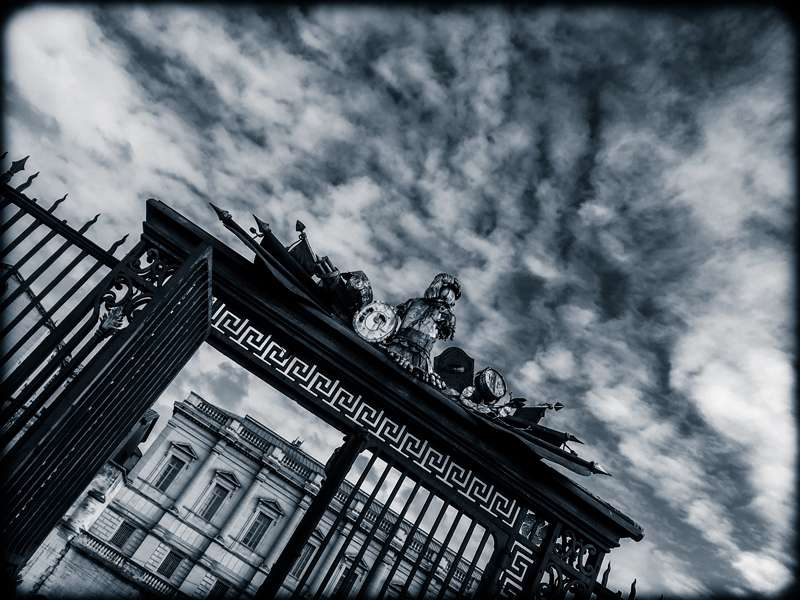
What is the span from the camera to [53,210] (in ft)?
15.0

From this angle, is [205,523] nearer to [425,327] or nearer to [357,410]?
[357,410]

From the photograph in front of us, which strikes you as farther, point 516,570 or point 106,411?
point 516,570

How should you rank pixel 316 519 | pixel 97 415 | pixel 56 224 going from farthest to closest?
1. pixel 316 519
2. pixel 56 224
3. pixel 97 415

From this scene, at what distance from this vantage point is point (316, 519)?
4.70m

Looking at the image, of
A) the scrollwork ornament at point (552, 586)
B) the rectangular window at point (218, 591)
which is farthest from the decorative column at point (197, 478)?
the scrollwork ornament at point (552, 586)

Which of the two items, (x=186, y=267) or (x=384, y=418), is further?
(x=384, y=418)

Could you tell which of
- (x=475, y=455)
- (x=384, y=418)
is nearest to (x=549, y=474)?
(x=475, y=455)

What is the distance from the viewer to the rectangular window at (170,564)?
2148 centimetres

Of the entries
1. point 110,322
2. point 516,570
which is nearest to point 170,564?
point 516,570

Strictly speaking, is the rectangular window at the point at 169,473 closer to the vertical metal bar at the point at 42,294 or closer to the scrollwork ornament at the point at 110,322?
the vertical metal bar at the point at 42,294

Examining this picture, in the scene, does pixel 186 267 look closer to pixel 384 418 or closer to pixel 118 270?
pixel 118 270

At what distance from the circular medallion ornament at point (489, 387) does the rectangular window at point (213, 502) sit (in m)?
22.5

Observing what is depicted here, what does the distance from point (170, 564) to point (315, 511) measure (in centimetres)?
2234

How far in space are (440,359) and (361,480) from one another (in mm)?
1899
